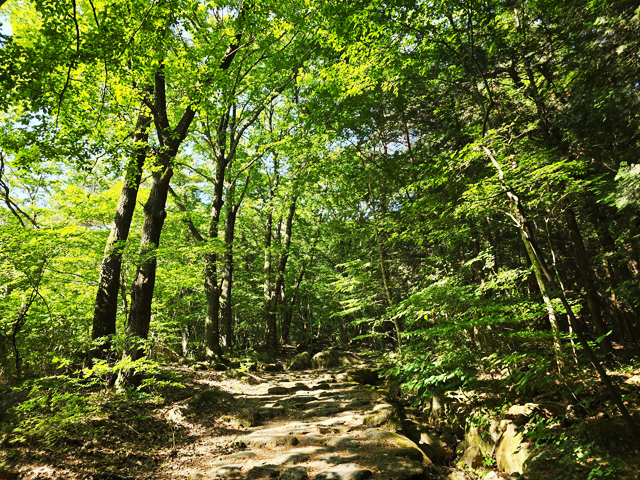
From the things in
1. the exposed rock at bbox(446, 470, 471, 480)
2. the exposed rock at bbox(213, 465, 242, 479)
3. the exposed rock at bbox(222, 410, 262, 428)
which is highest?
the exposed rock at bbox(222, 410, 262, 428)

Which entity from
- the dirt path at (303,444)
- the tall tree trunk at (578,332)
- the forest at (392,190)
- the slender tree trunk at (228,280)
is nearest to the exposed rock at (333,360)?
the forest at (392,190)

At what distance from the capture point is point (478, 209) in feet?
15.2

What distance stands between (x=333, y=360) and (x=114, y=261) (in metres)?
11.4

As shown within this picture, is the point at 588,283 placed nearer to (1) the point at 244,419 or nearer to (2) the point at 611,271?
(2) the point at 611,271

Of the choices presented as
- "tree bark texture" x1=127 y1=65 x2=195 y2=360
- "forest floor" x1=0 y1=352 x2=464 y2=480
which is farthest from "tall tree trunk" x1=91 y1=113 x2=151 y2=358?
"forest floor" x1=0 y1=352 x2=464 y2=480

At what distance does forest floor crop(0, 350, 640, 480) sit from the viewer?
12.6ft

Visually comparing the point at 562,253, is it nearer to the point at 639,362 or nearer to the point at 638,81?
the point at 639,362

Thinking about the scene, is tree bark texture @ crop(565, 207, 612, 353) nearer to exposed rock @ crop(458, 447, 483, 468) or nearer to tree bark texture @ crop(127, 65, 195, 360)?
exposed rock @ crop(458, 447, 483, 468)

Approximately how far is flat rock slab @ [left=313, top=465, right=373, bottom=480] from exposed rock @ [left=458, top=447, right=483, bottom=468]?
175 centimetres

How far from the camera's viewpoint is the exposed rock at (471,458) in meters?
4.59

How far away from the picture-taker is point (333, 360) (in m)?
15.4

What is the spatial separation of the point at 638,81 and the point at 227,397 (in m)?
11.3

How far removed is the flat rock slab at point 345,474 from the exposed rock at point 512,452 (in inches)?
75.6

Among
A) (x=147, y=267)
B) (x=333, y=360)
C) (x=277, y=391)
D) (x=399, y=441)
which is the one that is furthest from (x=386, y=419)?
(x=333, y=360)
